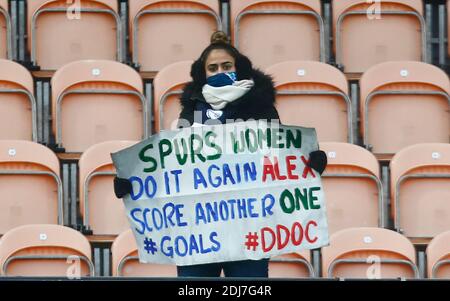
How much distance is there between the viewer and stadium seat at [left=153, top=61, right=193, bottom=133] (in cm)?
755

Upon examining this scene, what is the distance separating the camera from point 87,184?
23.7 feet

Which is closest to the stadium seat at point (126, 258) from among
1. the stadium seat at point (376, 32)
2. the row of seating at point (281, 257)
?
the row of seating at point (281, 257)

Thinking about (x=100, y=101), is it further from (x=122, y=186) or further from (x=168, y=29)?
(x=122, y=186)

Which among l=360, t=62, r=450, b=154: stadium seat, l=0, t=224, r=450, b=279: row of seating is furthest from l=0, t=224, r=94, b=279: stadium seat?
l=360, t=62, r=450, b=154: stadium seat

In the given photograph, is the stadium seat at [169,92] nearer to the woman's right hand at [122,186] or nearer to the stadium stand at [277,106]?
the stadium stand at [277,106]

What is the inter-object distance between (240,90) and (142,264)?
2.88 feet

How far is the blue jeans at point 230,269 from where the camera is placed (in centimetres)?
629

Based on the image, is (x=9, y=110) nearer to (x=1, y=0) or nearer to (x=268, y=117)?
(x=1, y=0)

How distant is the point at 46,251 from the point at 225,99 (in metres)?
0.99

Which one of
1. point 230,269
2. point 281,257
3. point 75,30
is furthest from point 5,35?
point 230,269

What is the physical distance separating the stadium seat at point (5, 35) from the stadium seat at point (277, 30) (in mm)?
985

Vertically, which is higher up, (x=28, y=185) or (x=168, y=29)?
(x=168, y=29)

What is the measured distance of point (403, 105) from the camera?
7.76m

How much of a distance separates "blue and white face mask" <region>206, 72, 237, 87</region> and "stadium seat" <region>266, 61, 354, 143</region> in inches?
42.6
